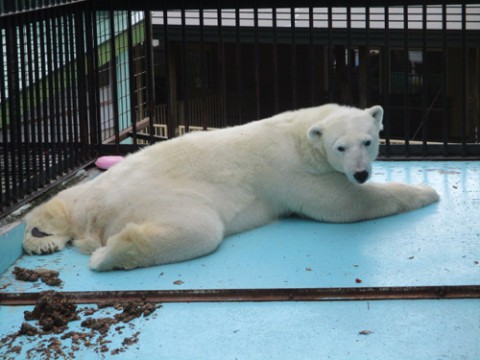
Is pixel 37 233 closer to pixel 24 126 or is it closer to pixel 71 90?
pixel 24 126

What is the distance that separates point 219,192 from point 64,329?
1524mm

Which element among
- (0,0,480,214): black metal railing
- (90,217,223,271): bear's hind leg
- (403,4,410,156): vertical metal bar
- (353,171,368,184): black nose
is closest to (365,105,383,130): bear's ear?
(353,171,368,184): black nose

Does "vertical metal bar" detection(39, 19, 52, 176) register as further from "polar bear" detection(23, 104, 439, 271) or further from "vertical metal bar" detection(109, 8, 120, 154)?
"vertical metal bar" detection(109, 8, 120, 154)

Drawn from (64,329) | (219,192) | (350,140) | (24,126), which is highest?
(24,126)

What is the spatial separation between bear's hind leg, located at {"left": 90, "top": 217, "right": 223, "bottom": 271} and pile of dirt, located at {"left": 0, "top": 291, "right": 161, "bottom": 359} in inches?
17.8

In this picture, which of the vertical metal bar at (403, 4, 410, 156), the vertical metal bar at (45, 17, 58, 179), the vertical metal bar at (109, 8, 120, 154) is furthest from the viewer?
the vertical metal bar at (109, 8, 120, 154)

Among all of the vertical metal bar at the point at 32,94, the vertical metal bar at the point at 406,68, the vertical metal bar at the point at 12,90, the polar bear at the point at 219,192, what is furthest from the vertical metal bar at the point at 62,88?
the vertical metal bar at the point at 406,68

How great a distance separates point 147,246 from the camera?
14.8ft

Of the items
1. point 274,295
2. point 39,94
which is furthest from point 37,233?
point 274,295

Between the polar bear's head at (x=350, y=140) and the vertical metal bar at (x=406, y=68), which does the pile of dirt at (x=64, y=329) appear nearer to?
the polar bear's head at (x=350, y=140)

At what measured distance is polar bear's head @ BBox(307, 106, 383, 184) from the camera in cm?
496

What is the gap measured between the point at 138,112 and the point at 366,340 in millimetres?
6879

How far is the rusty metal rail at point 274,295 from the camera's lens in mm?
4074

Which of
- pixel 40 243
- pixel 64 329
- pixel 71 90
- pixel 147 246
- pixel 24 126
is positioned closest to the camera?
pixel 64 329
